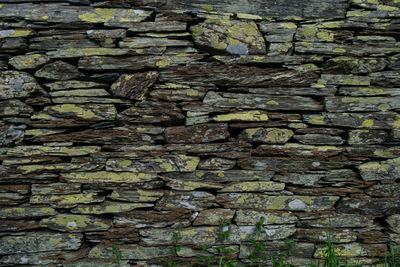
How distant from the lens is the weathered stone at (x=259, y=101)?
8.06 feet

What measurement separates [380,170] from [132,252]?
2431 millimetres

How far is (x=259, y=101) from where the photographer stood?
247cm

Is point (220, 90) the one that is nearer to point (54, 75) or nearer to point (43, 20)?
point (54, 75)

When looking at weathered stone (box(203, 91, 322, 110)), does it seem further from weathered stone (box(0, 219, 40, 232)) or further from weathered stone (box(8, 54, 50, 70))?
weathered stone (box(0, 219, 40, 232))

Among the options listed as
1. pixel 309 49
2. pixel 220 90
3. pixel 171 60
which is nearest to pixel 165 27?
pixel 171 60

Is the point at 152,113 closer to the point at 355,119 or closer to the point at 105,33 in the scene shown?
the point at 105,33

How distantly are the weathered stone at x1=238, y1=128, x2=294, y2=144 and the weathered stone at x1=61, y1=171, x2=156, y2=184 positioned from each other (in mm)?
923

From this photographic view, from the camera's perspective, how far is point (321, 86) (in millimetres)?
2490

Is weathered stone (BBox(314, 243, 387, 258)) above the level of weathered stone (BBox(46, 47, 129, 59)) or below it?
below

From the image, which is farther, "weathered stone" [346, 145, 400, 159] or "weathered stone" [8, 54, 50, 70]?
"weathered stone" [346, 145, 400, 159]

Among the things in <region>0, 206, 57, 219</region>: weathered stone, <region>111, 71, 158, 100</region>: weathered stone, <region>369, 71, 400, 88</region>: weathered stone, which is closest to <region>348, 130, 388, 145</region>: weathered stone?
<region>369, 71, 400, 88</region>: weathered stone

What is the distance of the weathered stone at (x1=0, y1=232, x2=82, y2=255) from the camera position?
2.45m

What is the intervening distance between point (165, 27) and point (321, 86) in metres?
1.52

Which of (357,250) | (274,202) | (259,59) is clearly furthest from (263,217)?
(259,59)
